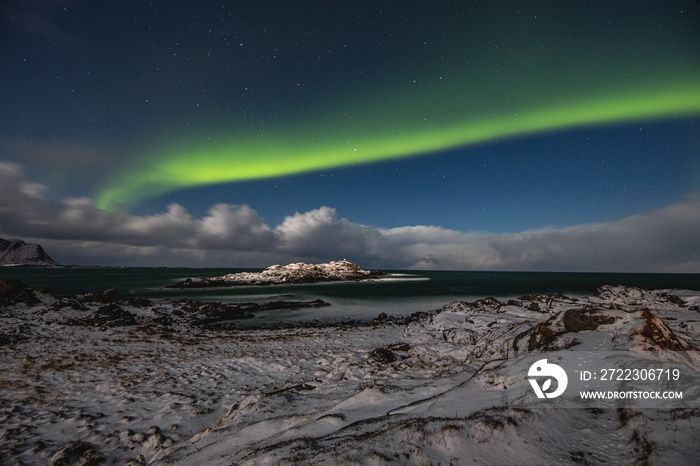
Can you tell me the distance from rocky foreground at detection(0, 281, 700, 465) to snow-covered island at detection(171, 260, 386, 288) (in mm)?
45985

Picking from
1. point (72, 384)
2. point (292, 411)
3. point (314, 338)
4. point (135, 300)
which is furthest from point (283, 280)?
point (292, 411)

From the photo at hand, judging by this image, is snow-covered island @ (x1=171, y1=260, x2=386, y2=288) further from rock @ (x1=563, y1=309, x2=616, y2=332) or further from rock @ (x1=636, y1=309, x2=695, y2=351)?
rock @ (x1=636, y1=309, x2=695, y2=351)

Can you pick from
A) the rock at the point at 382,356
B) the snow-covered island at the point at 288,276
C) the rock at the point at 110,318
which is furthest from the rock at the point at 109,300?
the snow-covered island at the point at 288,276

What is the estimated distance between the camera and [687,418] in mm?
2613

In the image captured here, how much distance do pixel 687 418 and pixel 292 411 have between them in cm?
490

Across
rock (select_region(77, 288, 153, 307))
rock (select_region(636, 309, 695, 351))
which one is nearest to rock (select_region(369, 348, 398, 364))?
rock (select_region(636, 309, 695, 351))

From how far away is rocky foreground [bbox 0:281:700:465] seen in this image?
255cm

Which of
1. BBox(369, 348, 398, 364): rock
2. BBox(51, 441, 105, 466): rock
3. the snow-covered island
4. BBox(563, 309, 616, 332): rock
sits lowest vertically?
the snow-covered island

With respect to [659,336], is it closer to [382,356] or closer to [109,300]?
[382,356]

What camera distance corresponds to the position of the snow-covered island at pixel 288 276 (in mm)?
58094

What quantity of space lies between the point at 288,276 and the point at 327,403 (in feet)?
210

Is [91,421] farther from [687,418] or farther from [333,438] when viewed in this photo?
[687,418]

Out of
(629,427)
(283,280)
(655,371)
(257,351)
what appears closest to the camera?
(629,427)

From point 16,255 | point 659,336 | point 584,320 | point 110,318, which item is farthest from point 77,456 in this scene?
point 16,255
